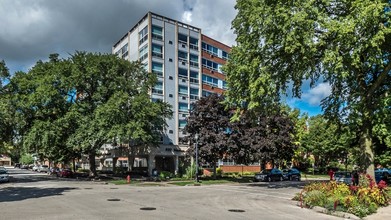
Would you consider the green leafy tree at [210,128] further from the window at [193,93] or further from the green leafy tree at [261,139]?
the window at [193,93]

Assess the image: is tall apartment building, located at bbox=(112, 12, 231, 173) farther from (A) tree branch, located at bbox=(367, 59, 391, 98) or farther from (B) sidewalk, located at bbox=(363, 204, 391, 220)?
(B) sidewalk, located at bbox=(363, 204, 391, 220)

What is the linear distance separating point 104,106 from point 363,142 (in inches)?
969

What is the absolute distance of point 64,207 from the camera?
15.0 m

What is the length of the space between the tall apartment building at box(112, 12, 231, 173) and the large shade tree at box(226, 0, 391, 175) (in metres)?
25.1

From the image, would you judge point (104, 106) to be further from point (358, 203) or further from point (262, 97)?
point (358, 203)

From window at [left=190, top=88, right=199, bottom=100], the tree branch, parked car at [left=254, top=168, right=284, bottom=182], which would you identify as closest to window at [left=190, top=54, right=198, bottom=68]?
window at [left=190, top=88, right=199, bottom=100]

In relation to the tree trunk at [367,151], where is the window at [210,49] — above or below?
above

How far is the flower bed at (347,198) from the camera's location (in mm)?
14648

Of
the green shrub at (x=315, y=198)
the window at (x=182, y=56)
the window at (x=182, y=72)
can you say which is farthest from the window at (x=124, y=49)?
the green shrub at (x=315, y=198)

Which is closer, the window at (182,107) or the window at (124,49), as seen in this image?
the window at (182,107)

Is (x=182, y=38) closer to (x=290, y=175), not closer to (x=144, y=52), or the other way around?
(x=144, y=52)


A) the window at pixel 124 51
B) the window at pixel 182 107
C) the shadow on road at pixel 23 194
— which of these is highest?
the window at pixel 124 51

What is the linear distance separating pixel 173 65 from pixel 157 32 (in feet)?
17.4

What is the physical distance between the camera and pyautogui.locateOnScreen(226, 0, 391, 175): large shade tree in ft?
60.8
